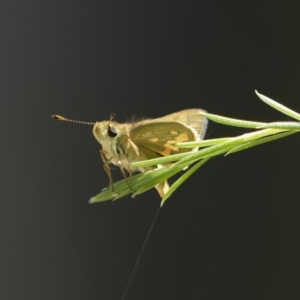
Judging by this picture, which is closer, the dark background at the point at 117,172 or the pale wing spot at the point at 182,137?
the pale wing spot at the point at 182,137

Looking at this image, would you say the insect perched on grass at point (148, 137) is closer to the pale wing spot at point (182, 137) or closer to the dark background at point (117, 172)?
the pale wing spot at point (182, 137)

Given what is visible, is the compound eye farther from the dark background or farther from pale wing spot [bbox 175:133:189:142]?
the dark background

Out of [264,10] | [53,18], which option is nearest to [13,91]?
[53,18]

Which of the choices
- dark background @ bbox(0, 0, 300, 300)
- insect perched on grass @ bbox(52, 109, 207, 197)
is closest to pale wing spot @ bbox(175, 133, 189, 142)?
insect perched on grass @ bbox(52, 109, 207, 197)

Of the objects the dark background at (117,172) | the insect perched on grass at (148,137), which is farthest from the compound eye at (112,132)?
the dark background at (117,172)

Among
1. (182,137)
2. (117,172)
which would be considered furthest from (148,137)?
(117,172)
